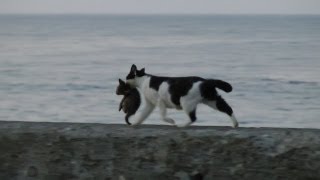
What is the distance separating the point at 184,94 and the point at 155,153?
3.46 feet

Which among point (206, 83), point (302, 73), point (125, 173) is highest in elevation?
point (206, 83)

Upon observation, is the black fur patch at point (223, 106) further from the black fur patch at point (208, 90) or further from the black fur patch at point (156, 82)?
the black fur patch at point (156, 82)

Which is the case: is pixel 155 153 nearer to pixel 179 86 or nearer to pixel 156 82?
pixel 179 86

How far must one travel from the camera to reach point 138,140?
137 inches

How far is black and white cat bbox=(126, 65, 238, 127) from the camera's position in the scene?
439 centimetres

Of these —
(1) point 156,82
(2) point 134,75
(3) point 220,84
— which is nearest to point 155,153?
(3) point 220,84

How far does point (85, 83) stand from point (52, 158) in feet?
61.0

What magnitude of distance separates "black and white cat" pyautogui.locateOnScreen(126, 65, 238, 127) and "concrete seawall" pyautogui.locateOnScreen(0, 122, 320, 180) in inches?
31.0

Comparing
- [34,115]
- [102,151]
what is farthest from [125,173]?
[34,115]

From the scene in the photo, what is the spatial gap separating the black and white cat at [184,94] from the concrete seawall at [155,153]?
0.79 meters

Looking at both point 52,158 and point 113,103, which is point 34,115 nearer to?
point 113,103

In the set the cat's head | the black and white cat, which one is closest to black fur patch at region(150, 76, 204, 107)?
the black and white cat

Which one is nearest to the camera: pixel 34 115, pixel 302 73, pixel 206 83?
pixel 206 83

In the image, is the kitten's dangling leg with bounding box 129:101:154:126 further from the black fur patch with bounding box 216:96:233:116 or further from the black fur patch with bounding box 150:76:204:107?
the black fur patch with bounding box 216:96:233:116
